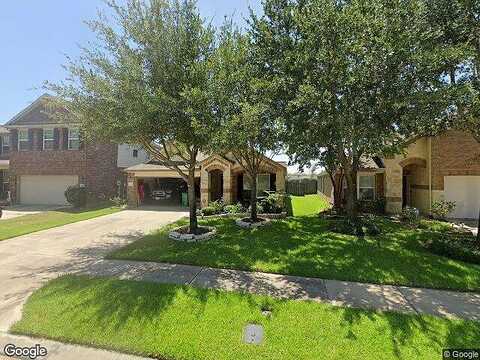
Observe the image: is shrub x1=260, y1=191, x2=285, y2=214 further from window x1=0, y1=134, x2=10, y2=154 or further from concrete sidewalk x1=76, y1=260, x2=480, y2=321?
window x1=0, y1=134, x2=10, y2=154

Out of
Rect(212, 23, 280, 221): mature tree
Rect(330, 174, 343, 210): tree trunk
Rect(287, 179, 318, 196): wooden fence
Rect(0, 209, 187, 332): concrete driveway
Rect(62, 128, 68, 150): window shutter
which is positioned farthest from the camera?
Rect(287, 179, 318, 196): wooden fence

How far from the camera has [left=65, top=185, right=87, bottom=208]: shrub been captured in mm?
22406

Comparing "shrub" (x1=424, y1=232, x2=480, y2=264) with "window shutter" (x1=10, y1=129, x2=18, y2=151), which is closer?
"shrub" (x1=424, y1=232, x2=480, y2=264)

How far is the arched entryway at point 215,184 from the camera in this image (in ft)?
→ 70.2

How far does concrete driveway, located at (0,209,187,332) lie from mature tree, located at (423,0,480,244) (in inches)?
464

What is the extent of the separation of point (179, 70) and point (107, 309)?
7431mm

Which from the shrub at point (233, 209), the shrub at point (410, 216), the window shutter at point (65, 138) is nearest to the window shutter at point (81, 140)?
the window shutter at point (65, 138)

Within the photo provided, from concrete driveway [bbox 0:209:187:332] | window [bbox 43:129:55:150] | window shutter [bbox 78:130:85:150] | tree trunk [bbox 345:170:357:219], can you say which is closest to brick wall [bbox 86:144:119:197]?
window shutter [bbox 78:130:85:150]

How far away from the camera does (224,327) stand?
17.2 feet

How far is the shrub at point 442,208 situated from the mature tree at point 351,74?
24.3 feet

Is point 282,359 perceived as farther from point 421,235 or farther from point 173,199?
point 173,199

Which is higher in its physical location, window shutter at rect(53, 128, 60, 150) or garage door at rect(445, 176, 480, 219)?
window shutter at rect(53, 128, 60, 150)

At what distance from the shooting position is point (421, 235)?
39.5 feet

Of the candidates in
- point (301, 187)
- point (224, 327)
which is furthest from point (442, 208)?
point (301, 187)
